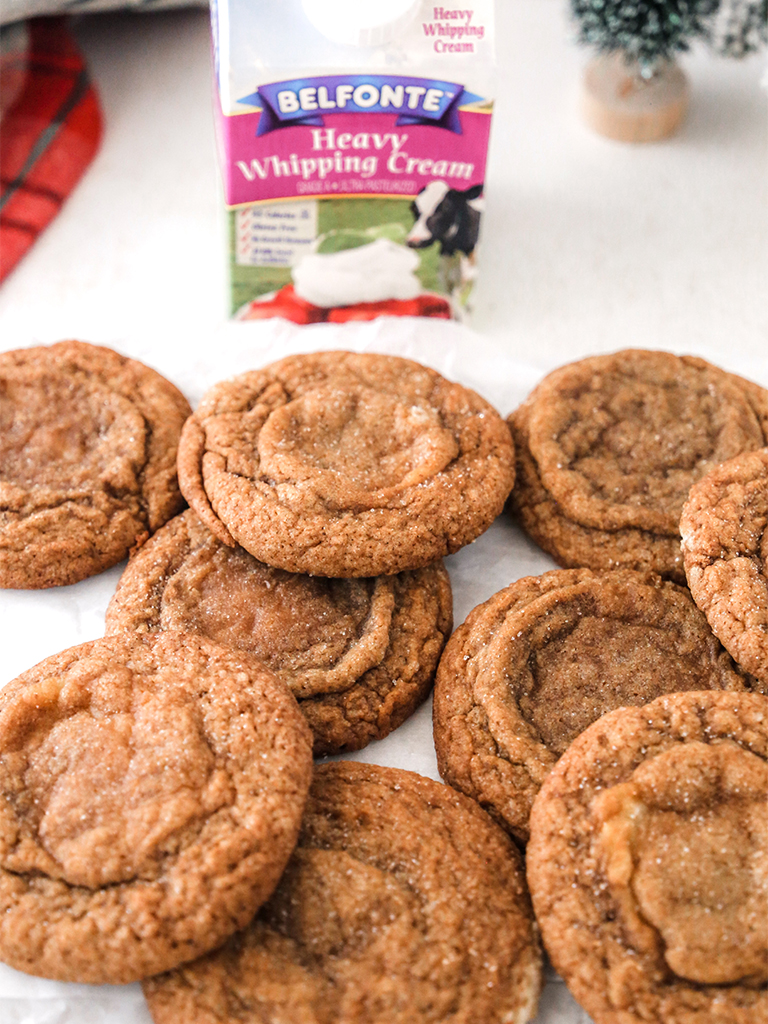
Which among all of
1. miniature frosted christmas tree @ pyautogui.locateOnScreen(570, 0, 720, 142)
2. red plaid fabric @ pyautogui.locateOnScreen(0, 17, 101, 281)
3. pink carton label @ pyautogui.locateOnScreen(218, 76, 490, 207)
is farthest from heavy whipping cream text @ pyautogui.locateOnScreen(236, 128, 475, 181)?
red plaid fabric @ pyautogui.locateOnScreen(0, 17, 101, 281)

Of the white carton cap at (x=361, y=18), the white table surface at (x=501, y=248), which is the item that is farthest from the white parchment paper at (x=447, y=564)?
the white carton cap at (x=361, y=18)

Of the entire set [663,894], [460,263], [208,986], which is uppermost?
[460,263]

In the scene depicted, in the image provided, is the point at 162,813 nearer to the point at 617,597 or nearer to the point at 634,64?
the point at 617,597

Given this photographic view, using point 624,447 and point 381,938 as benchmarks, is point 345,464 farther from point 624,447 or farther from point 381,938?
point 381,938

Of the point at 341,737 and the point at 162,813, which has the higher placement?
the point at 162,813

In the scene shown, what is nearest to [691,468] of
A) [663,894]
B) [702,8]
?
[663,894]
